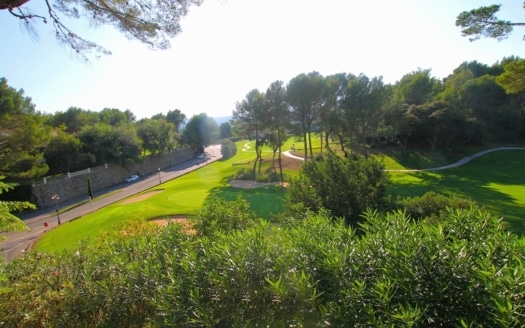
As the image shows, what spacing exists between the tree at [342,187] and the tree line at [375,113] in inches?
672

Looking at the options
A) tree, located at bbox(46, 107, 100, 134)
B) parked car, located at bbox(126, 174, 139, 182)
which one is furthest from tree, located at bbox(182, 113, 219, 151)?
parked car, located at bbox(126, 174, 139, 182)

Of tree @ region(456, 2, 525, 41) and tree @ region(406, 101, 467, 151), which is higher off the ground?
tree @ region(456, 2, 525, 41)

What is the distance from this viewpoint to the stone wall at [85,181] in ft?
94.6

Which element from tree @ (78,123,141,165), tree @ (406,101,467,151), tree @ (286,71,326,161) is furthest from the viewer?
tree @ (78,123,141,165)

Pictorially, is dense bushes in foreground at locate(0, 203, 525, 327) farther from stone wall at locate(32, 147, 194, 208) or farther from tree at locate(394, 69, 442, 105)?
tree at locate(394, 69, 442, 105)

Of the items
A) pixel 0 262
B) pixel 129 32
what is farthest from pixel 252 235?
pixel 129 32

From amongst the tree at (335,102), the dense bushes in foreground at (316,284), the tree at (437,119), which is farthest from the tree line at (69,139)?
the tree at (437,119)

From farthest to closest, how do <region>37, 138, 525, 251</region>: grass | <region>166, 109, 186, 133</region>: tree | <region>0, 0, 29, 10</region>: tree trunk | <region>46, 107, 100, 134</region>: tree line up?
<region>166, 109, 186, 133</region>: tree < <region>46, 107, 100, 134</region>: tree < <region>37, 138, 525, 251</region>: grass < <region>0, 0, 29, 10</region>: tree trunk

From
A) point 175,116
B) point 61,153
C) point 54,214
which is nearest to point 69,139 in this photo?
point 61,153

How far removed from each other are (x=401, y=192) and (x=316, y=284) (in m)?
20.2

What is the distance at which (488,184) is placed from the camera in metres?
22.0

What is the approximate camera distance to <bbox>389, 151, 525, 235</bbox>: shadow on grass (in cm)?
1542

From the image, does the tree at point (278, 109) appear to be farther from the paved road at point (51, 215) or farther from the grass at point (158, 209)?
the paved road at point (51, 215)

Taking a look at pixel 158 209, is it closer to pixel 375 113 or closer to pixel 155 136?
pixel 375 113
